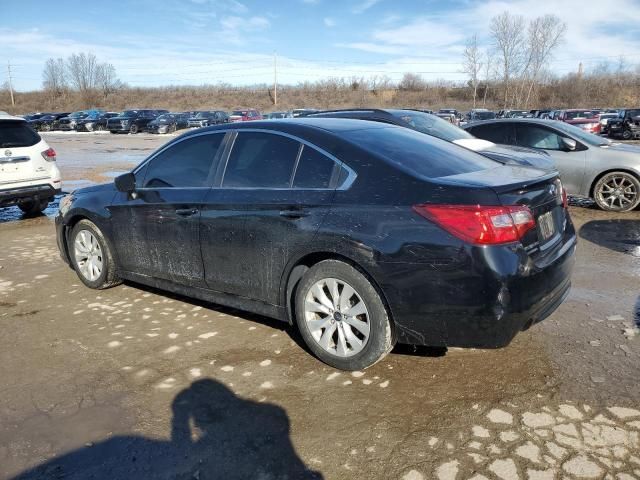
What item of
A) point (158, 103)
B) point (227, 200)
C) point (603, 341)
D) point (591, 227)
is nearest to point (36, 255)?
point (227, 200)

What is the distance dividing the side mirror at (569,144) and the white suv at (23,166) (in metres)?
8.40

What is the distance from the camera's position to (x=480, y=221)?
2955 millimetres

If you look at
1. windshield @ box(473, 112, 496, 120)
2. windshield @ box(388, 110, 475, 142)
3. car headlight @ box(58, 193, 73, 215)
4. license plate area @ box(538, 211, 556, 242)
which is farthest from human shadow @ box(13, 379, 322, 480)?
windshield @ box(473, 112, 496, 120)

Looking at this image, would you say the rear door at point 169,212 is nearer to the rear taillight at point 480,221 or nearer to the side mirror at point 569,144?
the rear taillight at point 480,221

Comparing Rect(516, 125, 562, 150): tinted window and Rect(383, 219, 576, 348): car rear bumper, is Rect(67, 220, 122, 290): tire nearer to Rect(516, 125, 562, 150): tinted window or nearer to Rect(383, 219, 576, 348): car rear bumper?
Rect(383, 219, 576, 348): car rear bumper

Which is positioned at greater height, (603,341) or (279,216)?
(279,216)

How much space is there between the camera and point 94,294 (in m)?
5.20

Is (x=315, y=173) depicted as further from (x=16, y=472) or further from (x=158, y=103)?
(x=158, y=103)

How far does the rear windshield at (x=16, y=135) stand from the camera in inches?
328

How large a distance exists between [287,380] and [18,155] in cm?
709

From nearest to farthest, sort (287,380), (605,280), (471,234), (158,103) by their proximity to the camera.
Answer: (471,234) < (287,380) < (605,280) < (158,103)

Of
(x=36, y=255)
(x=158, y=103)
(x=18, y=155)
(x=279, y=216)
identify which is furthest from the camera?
(x=158, y=103)

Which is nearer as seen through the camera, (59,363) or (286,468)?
(286,468)

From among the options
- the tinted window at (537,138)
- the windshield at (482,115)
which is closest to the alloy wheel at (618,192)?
the tinted window at (537,138)
